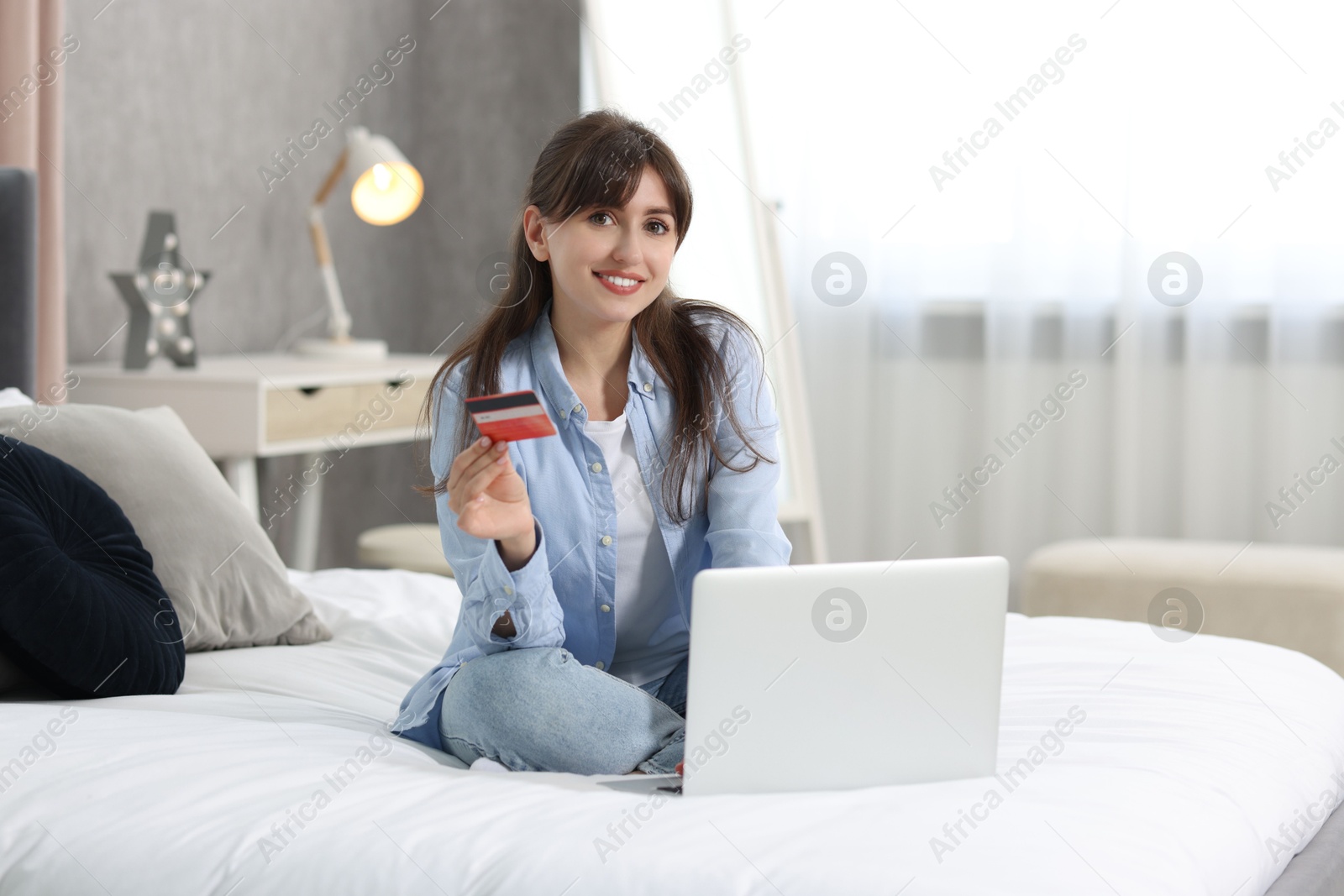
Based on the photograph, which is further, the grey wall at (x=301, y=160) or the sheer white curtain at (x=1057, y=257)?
the sheer white curtain at (x=1057, y=257)

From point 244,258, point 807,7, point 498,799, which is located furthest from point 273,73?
point 498,799

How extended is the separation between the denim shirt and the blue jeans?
4cm

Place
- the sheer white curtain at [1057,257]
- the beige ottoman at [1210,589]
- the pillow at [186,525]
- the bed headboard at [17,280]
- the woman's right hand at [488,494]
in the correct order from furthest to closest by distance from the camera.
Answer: the sheer white curtain at [1057,257] < the beige ottoman at [1210,589] < the bed headboard at [17,280] < the pillow at [186,525] < the woman's right hand at [488,494]

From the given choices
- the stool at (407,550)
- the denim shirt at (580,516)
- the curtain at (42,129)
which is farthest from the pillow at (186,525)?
the stool at (407,550)

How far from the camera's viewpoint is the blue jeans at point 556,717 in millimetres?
1203

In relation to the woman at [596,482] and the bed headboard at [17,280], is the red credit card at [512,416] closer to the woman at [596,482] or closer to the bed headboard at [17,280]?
the woman at [596,482]

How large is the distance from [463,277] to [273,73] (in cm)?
79

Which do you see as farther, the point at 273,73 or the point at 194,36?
the point at 273,73

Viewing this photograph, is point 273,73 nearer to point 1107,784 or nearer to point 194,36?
point 194,36

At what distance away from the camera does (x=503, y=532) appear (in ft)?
3.90

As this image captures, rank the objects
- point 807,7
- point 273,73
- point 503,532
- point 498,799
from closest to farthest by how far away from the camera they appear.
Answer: point 498,799 → point 503,532 → point 273,73 → point 807,7

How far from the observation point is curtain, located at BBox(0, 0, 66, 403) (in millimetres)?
2188

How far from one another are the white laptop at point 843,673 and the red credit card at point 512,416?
0.17 m

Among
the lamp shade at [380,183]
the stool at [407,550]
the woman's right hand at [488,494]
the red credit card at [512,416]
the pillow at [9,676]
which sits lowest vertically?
the stool at [407,550]
